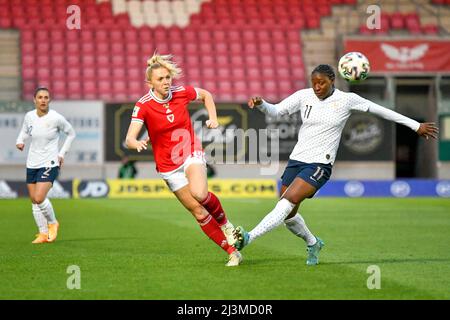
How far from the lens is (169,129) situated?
11312 mm

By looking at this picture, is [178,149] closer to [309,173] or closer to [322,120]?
[309,173]

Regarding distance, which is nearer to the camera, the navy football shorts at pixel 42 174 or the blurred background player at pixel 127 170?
the navy football shorts at pixel 42 174

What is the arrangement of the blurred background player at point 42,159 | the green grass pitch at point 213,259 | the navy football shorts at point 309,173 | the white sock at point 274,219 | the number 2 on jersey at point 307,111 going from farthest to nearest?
1. the blurred background player at point 42,159
2. the number 2 on jersey at point 307,111
3. the navy football shorts at point 309,173
4. the white sock at point 274,219
5. the green grass pitch at point 213,259

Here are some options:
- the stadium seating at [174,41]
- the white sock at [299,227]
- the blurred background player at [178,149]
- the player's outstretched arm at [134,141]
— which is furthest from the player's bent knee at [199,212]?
the stadium seating at [174,41]

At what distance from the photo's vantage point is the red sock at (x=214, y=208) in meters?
11.3

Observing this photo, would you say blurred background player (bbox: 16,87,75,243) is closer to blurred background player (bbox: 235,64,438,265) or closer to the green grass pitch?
the green grass pitch

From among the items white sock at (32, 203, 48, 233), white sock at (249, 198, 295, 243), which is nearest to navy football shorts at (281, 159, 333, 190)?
white sock at (249, 198, 295, 243)

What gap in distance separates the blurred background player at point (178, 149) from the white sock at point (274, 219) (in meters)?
0.38

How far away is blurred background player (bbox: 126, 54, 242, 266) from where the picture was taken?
11.2 m

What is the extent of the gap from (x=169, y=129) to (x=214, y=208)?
1.03 meters

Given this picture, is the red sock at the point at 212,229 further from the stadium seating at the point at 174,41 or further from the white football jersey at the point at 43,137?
the stadium seating at the point at 174,41

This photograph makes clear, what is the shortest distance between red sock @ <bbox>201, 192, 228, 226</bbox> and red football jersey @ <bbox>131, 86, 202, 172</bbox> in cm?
52

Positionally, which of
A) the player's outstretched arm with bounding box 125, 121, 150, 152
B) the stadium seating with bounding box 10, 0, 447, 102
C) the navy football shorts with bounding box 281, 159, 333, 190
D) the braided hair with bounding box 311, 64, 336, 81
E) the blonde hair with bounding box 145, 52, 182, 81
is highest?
the stadium seating with bounding box 10, 0, 447, 102

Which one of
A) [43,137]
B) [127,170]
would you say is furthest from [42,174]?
[127,170]
